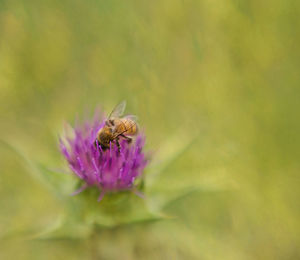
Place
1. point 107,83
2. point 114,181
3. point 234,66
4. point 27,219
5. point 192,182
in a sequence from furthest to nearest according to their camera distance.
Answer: point 107,83 → point 234,66 → point 27,219 → point 192,182 → point 114,181

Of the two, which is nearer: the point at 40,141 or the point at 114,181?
the point at 114,181

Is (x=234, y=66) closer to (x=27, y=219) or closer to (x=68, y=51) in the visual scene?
(x=68, y=51)

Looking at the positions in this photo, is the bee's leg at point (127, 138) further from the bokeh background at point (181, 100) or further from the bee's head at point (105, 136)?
the bokeh background at point (181, 100)

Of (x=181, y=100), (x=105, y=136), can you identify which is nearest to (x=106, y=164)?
(x=105, y=136)

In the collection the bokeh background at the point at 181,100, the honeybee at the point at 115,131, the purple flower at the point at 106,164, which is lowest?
the purple flower at the point at 106,164

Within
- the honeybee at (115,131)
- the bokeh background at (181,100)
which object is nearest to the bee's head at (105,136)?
the honeybee at (115,131)

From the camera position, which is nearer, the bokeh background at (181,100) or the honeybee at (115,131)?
the honeybee at (115,131)

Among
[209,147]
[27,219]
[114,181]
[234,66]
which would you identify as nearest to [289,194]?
[209,147]
